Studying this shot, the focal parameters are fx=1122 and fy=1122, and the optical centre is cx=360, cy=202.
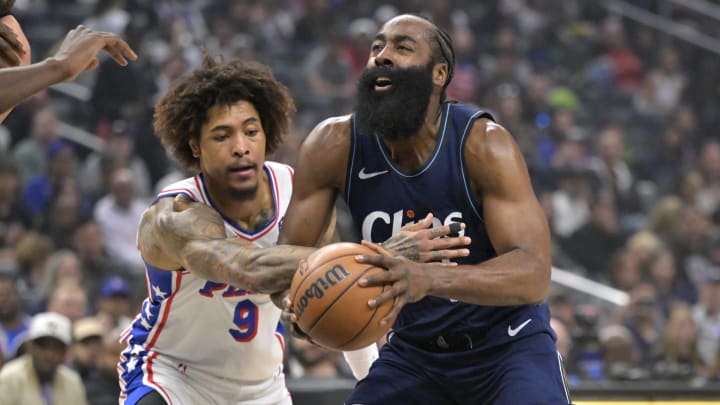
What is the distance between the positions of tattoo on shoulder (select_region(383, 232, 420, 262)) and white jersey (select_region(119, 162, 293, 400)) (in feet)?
2.86

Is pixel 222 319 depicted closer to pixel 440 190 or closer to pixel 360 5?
pixel 440 190

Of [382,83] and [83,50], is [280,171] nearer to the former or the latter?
[382,83]

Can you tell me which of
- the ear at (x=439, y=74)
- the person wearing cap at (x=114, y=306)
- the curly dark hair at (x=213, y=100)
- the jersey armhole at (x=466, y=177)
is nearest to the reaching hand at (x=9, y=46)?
the curly dark hair at (x=213, y=100)

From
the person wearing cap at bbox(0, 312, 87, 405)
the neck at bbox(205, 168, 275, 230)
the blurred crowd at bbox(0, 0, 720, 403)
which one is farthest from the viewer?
the blurred crowd at bbox(0, 0, 720, 403)

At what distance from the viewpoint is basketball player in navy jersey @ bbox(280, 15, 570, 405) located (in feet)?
12.8

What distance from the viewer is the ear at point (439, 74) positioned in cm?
418

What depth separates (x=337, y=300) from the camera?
11.4 feet

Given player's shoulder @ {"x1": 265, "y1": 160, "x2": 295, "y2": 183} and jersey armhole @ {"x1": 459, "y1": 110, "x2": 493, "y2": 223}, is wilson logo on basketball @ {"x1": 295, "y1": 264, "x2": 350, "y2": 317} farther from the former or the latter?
player's shoulder @ {"x1": 265, "y1": 160, "x2": 295, "y2": 183}

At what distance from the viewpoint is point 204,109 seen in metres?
4.49

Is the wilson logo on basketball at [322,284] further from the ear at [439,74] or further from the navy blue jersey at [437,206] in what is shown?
the ear at [439,74]

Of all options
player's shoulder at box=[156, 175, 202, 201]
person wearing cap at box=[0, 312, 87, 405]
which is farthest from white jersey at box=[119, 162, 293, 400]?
person wearing cap at box=[0, 312, 87, 405]

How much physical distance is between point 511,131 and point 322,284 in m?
7.80

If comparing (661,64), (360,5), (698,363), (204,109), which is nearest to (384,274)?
(204,109)

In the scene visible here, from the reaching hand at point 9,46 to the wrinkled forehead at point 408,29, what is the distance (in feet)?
4.29
